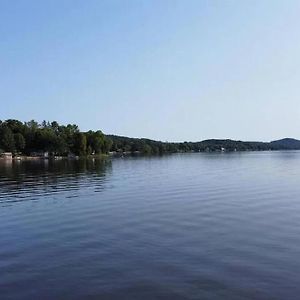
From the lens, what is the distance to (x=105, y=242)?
24.1 m

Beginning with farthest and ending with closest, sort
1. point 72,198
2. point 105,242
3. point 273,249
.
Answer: point 72,198 < point 105,242 < point 273,249

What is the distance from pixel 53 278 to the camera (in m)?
17.7

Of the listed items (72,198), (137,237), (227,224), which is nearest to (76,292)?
(137,237)

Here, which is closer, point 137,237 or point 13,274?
point 13,274

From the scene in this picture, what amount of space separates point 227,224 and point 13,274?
14803mm

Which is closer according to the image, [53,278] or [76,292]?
[76,292]

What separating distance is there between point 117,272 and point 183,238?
7.11 metres

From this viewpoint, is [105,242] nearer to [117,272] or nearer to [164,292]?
[117,272]

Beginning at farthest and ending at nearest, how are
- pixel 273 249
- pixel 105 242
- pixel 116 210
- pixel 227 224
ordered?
pixel 116 210
pixel 227 224
pixel 105 242
pixel 273 249

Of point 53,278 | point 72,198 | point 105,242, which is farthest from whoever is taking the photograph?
point 72,198

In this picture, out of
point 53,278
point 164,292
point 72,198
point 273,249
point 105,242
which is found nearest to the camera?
point 164,292

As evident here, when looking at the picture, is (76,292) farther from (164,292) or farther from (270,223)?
(270,223)

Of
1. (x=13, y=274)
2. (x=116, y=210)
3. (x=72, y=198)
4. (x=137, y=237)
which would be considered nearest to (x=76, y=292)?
(x=13, y=274)

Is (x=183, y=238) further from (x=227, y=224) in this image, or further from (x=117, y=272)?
(x=117, y=272)
